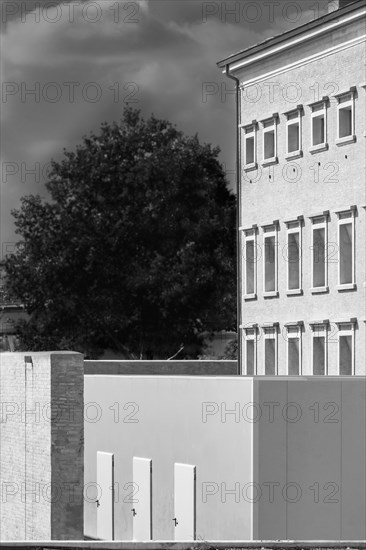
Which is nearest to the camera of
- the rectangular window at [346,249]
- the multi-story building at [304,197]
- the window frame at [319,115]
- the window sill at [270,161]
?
the multi-story building at [304,197]

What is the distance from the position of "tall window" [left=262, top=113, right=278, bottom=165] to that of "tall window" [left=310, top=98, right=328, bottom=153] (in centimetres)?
294

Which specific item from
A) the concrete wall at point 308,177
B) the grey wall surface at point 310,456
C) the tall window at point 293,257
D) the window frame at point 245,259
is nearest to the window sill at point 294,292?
the tall window at point 293,257

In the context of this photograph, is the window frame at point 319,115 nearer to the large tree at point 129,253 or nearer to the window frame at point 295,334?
the window frame at point 295,334

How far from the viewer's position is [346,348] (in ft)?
159

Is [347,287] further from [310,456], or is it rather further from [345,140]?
[310,456]

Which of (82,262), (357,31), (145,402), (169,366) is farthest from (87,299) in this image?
(145,402)

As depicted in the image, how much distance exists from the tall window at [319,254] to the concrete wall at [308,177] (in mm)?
277

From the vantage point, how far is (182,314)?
7469cm

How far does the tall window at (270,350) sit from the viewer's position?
176 ft

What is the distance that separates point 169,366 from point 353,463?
2072cm

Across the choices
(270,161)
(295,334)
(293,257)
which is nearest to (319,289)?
(293,257)

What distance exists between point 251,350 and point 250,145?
7.70 meters

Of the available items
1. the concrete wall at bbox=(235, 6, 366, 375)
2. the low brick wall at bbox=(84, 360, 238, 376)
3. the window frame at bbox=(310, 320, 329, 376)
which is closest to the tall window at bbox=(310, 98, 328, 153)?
the concrete wall at bbox=(235, 6, 366, 375)

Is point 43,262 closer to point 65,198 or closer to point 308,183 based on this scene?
point 65,198
